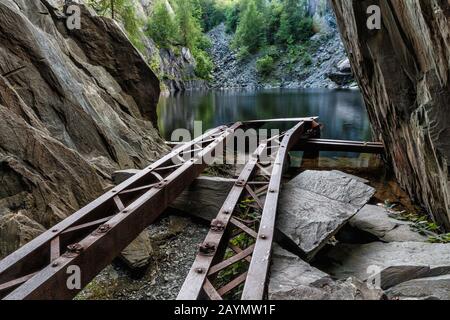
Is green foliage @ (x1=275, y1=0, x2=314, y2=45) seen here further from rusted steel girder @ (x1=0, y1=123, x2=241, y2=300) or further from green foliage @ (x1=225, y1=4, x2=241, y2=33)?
rusted steel girder @ (x1=0, y1=123, x2=241, y2=300)

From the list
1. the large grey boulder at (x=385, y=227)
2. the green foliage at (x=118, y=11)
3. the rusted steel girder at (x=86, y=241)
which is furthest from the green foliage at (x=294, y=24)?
the rusted steel girder at (x=86, y=241)

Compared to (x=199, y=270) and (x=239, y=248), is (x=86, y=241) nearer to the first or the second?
(x=199, y=270)

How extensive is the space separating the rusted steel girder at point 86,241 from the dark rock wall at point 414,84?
4751mm

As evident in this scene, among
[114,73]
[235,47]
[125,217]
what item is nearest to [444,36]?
[125,217]

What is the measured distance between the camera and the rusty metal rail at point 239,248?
127 inches

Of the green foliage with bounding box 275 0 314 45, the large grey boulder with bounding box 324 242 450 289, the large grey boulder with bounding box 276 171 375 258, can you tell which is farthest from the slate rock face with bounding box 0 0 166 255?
the green foliage with bounding box 275 0 314 45

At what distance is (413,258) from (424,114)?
3.31 meters

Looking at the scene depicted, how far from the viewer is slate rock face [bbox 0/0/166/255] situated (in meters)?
4.93

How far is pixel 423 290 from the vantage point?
3.22 metres

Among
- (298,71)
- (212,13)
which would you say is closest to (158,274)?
(298,71)

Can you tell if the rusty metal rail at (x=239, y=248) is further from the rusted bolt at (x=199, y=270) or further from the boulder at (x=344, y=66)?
the boulder at (x=344, y=66)

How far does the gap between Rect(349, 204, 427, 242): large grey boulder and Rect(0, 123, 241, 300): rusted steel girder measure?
3543mm

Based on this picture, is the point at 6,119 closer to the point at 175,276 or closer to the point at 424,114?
the point at 175,276

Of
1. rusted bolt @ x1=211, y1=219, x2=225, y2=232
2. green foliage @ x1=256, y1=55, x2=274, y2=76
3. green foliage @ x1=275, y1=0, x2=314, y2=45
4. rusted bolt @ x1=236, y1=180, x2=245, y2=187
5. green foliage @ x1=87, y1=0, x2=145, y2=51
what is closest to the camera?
rusted bolt @ x1=211, y1=219, x2=225, y2=232
